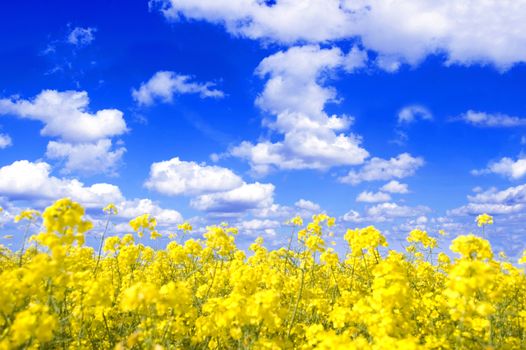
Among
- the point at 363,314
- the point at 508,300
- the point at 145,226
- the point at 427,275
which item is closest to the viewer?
the point at 363,314

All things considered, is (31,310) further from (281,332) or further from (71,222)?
(281,332)

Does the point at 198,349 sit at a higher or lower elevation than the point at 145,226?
lower

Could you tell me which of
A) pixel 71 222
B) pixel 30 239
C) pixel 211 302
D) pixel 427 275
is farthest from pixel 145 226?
pixel 427 275

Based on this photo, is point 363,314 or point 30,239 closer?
point 363,314

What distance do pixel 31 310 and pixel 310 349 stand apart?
9.58 ft

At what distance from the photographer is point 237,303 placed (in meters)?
5.00

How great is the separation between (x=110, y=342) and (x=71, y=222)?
2.92 m

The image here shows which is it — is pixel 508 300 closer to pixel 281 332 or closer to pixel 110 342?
pixel 281 332

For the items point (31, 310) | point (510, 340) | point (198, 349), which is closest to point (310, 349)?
point (198, 349)

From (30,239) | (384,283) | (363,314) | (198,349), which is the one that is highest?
(30,239)

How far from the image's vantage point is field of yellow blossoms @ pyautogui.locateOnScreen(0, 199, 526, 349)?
14.0 feet

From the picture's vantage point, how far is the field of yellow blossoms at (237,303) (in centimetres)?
426

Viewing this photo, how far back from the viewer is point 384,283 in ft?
17.0

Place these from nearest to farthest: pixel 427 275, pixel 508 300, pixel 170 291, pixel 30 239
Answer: pixel 170 291 → pixel 30 239 → pixel 508 300 → pixel 427 275
